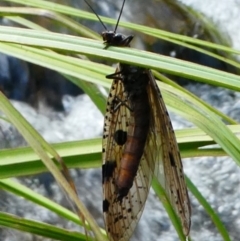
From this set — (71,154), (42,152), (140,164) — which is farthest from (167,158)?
(42,152)

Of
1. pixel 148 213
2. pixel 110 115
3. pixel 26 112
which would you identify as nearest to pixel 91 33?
pixel 110 115

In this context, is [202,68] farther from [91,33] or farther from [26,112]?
[26,112]

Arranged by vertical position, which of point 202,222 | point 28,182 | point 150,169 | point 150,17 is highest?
point 150,17

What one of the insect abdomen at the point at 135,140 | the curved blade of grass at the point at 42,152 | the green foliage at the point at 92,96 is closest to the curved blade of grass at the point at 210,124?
the green foliage at the point at 92,96

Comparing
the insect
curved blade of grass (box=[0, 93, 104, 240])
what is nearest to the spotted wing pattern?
the insect

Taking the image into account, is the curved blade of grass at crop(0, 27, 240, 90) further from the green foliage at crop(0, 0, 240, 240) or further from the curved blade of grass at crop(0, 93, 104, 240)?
the curved blade of grass at crop(0, 93, 104, 240)

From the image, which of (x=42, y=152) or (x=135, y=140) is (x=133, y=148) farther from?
(x=42, y=152)
